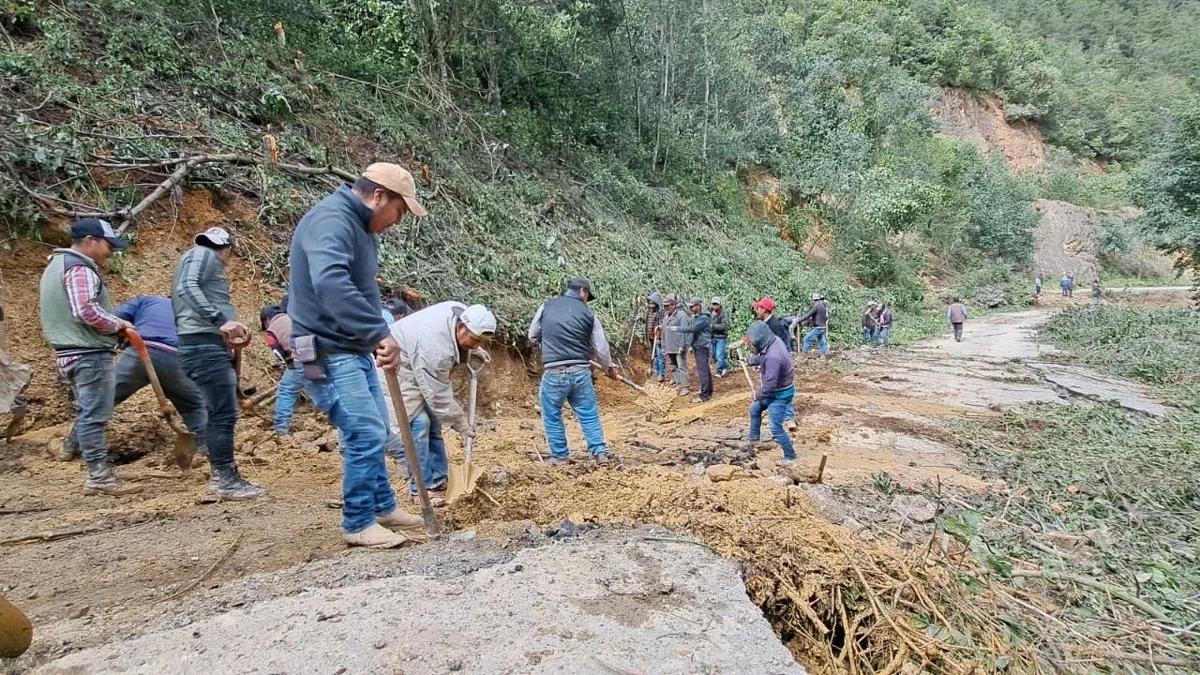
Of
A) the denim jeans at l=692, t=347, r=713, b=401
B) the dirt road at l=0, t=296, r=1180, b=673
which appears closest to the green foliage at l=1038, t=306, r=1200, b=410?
the denim jeans at l=692, t=347, r=713, b=401

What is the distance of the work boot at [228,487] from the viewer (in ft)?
12.8

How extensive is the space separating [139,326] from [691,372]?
9.48 metres

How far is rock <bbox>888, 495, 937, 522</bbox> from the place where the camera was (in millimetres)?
3918

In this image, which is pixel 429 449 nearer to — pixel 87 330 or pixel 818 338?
pixel 87 330

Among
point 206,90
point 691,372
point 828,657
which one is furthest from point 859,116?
point 828,657

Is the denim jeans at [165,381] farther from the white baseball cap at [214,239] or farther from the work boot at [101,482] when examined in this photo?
the white baseball cap at [214,239]

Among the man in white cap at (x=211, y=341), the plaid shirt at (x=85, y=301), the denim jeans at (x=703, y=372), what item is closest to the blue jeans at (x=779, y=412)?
the denim jeans at (x=703, y=372)

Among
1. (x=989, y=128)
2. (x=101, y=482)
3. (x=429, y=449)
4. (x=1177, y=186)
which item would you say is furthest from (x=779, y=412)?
(x=989, y=128)

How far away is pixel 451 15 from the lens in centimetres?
1309

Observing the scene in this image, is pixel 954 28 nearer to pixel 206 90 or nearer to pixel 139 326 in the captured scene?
pixel 206 90

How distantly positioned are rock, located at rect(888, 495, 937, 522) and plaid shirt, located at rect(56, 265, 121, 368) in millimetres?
4873

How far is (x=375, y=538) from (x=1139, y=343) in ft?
54.5

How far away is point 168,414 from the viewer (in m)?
4.23

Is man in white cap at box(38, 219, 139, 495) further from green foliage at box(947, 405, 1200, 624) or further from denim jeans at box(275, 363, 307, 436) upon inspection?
green foliage at box(947, 405, 1200, 624)
